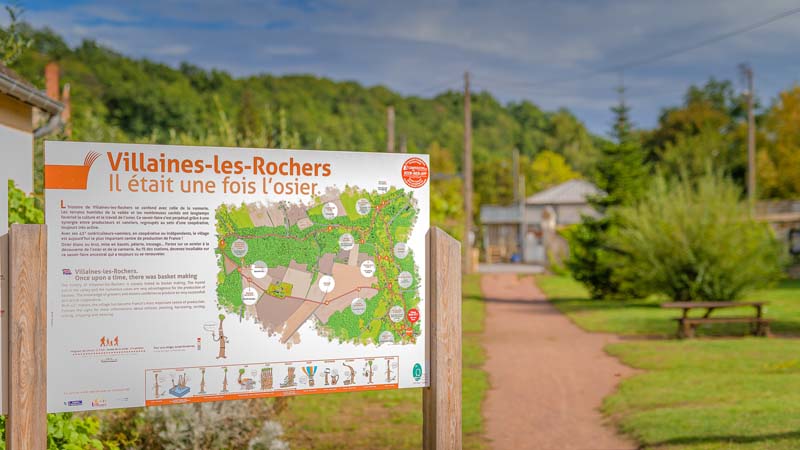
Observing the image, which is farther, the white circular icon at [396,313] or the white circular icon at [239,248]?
the white circular icon at [396,313]

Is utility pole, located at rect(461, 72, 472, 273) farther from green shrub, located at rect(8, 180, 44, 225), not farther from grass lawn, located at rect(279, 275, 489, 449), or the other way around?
green shrub, located at rect(8, 180, 44, 225)

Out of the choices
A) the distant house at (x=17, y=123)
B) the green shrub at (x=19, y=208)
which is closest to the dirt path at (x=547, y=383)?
the green shrub at (x=19, y=208)

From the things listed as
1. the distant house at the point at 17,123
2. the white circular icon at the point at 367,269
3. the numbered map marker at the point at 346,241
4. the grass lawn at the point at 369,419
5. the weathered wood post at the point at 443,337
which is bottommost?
the grass lawn at the point at 369,419

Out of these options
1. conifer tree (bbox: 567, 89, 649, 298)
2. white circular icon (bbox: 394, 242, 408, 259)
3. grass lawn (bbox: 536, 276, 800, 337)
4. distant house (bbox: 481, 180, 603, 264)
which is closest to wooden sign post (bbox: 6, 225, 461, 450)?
white circular icon (bbox: 394, 242, 408, 259)

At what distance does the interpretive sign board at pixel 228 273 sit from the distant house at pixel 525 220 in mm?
Answer: 51467

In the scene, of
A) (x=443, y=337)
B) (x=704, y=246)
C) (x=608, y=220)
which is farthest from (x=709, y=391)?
(x=608, y=220)

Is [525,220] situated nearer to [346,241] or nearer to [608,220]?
[608,220]

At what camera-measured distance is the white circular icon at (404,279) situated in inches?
214

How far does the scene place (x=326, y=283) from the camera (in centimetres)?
529

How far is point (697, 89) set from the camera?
226 ft

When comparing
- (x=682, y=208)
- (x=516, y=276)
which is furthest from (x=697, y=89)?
(x=682, y=208)

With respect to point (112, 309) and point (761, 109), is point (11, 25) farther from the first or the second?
point (761, 109)

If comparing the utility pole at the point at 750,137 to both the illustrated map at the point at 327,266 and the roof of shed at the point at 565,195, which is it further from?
the illustrated map at the point at 327,266

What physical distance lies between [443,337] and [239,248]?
1451 millimetres
